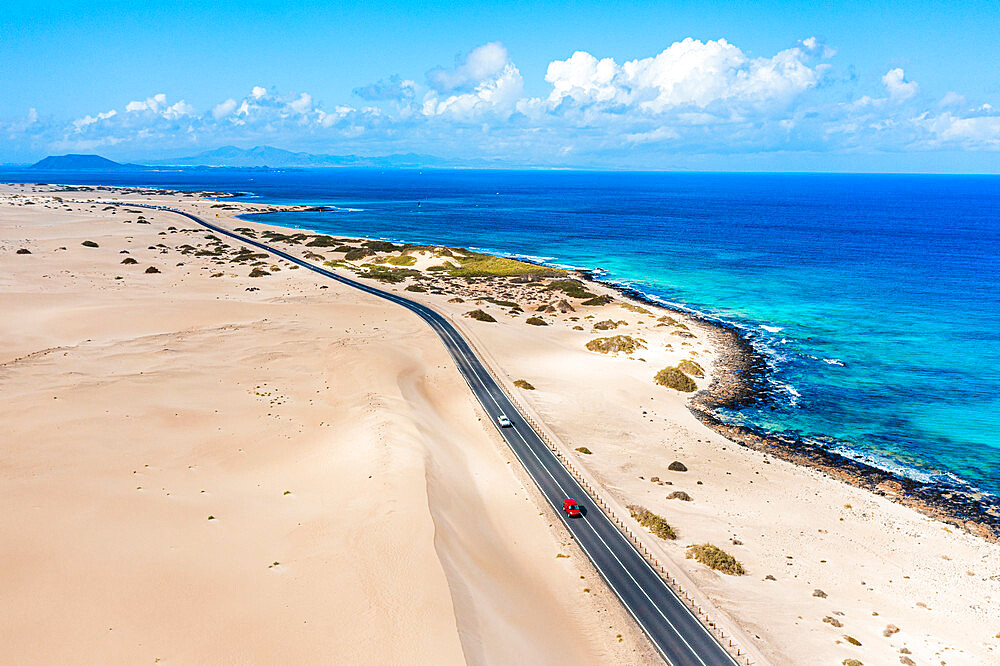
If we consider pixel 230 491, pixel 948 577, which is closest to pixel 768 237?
pixel 948 577

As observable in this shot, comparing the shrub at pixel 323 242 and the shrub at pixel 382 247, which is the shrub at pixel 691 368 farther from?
the shrub at pixel 323 242

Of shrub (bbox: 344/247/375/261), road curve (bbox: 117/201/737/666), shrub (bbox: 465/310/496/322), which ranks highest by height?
shrub (bbox: 344/247/375/261)

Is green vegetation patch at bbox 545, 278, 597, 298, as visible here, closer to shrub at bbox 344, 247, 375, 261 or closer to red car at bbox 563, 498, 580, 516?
shrub at bbox 344, 247, 375, 261

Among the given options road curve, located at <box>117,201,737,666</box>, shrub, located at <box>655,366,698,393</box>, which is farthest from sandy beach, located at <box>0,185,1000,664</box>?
road curve, located at <box>117,201,737,666</box>

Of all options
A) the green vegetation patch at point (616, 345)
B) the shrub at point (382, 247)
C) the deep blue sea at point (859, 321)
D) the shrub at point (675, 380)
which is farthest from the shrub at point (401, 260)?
the shrub at point (675, 380)

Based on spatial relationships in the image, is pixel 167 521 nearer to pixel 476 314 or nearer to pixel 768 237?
pixel 476 314

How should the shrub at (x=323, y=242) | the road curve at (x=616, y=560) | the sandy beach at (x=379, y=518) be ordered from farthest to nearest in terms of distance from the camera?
1. the shrub at (x=323, y=242)
2. the road curve at (x=616, y=560)
3. the sandy beach at (x=379, y=518)
